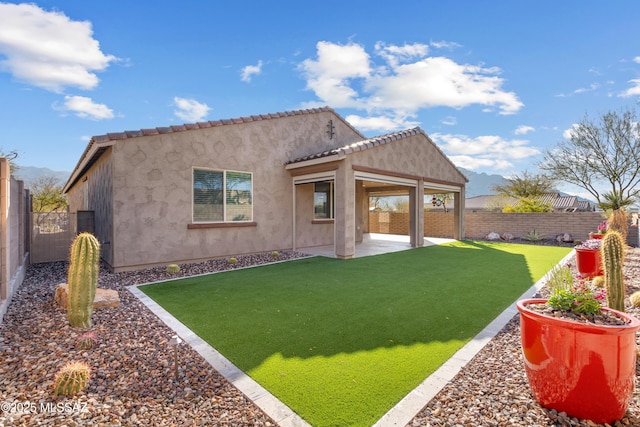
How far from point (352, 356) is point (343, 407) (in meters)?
1.00

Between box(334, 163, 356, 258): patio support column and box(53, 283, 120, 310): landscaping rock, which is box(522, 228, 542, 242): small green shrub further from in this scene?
box(53, 283, 120, 310): landscaping rock

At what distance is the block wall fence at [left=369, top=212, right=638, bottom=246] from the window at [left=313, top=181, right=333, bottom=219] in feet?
31.1

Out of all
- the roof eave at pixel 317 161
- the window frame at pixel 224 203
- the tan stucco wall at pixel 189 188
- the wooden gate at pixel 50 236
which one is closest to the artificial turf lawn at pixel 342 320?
the tan stucco wall at pixel 189 188

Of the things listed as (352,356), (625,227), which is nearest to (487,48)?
(625,227)

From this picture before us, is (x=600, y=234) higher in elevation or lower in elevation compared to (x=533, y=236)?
higher

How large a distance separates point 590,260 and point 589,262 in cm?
6

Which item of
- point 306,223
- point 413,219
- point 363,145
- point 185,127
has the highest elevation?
point 185,127

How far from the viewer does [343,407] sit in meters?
2.83

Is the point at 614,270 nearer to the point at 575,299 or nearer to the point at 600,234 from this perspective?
the point at 575,299

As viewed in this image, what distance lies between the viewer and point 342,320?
5066 mm

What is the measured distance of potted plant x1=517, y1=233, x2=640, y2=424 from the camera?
247cm

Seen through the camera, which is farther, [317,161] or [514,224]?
[514,224]

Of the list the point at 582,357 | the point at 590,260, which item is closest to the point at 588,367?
the point at 582,357

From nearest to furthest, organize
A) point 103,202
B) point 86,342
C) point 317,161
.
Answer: point 86,342 → point 103,202 → point 317,161
